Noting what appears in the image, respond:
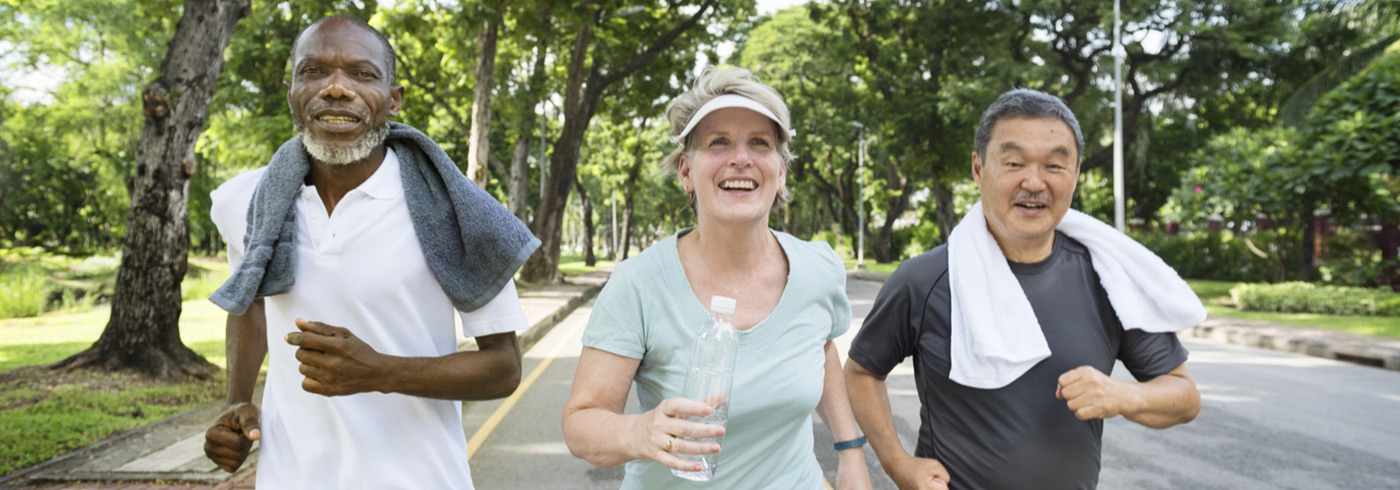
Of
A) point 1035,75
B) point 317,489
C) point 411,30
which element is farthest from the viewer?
point 1035,75

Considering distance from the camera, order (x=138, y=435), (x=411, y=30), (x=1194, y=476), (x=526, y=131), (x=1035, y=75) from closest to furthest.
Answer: (x=1194, y=476) < (x=138, y=435) < (x=411, y=30) < (x=526, y=131) < (x=1035, y=75)

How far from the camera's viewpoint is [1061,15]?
2411 centimetres

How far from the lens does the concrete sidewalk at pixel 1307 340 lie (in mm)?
11062

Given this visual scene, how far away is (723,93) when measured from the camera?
6.95 ft

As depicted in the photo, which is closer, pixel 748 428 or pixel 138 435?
pixel 748 428

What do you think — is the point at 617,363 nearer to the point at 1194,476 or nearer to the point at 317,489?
the point at 317,489

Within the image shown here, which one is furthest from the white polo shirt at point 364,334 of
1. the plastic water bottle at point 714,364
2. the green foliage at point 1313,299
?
the green foliage at point 1313,299

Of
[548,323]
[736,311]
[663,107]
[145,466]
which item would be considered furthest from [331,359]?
[663,107]

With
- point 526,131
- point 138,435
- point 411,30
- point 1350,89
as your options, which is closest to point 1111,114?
point 1350,89

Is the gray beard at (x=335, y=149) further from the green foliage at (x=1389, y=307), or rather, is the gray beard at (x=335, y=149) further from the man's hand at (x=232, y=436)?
the green foliage at (x=1389, y=307)

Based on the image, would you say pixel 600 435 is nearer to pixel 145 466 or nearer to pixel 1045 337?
pixel 1045 337

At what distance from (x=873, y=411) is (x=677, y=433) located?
100 cm

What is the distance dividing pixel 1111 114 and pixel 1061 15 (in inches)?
283

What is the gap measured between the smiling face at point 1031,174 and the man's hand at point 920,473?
0.63 metres
